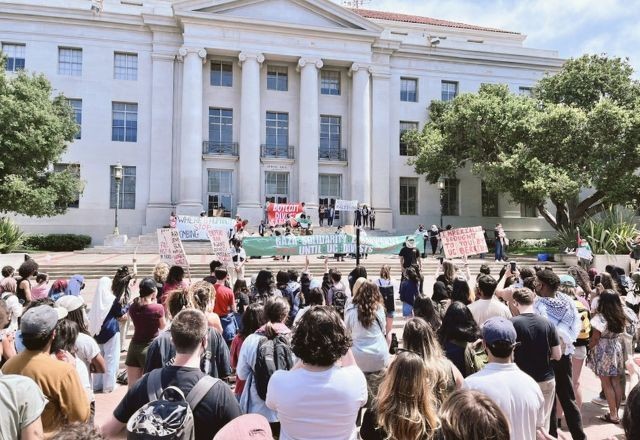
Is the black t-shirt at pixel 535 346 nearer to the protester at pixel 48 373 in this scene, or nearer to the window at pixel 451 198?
the protester at pixel 48 373

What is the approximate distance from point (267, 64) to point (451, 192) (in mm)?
17668

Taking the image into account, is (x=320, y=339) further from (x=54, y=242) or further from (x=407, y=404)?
(x=54, y=242)

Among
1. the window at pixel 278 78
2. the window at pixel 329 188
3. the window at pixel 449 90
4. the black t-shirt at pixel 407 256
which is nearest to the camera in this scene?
the black t-shirt at pixel 407 256

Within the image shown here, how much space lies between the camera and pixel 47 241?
29797 millimetres

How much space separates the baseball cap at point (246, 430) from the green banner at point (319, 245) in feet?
44.5

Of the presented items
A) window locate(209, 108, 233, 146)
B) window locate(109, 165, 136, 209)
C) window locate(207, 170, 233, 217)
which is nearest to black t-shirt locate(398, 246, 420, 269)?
window locate(207, 170, 233, 217)

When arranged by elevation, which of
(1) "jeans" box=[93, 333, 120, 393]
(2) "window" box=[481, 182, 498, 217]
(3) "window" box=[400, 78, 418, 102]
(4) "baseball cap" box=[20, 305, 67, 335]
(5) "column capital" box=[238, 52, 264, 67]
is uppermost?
(5) "column capital" box=[238, 52, 264, 67]

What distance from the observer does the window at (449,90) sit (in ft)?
129

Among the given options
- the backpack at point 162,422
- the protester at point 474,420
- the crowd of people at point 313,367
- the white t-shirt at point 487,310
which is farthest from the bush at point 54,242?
the protester at point 474,420

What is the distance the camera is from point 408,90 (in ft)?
126

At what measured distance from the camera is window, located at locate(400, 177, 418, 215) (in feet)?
125

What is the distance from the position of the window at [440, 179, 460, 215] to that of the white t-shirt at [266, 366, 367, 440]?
3735 cm

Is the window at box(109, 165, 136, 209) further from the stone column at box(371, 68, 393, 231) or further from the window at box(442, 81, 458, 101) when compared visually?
the window at box(442, 81, 458, 101)

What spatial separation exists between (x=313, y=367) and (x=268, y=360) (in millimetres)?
1067
